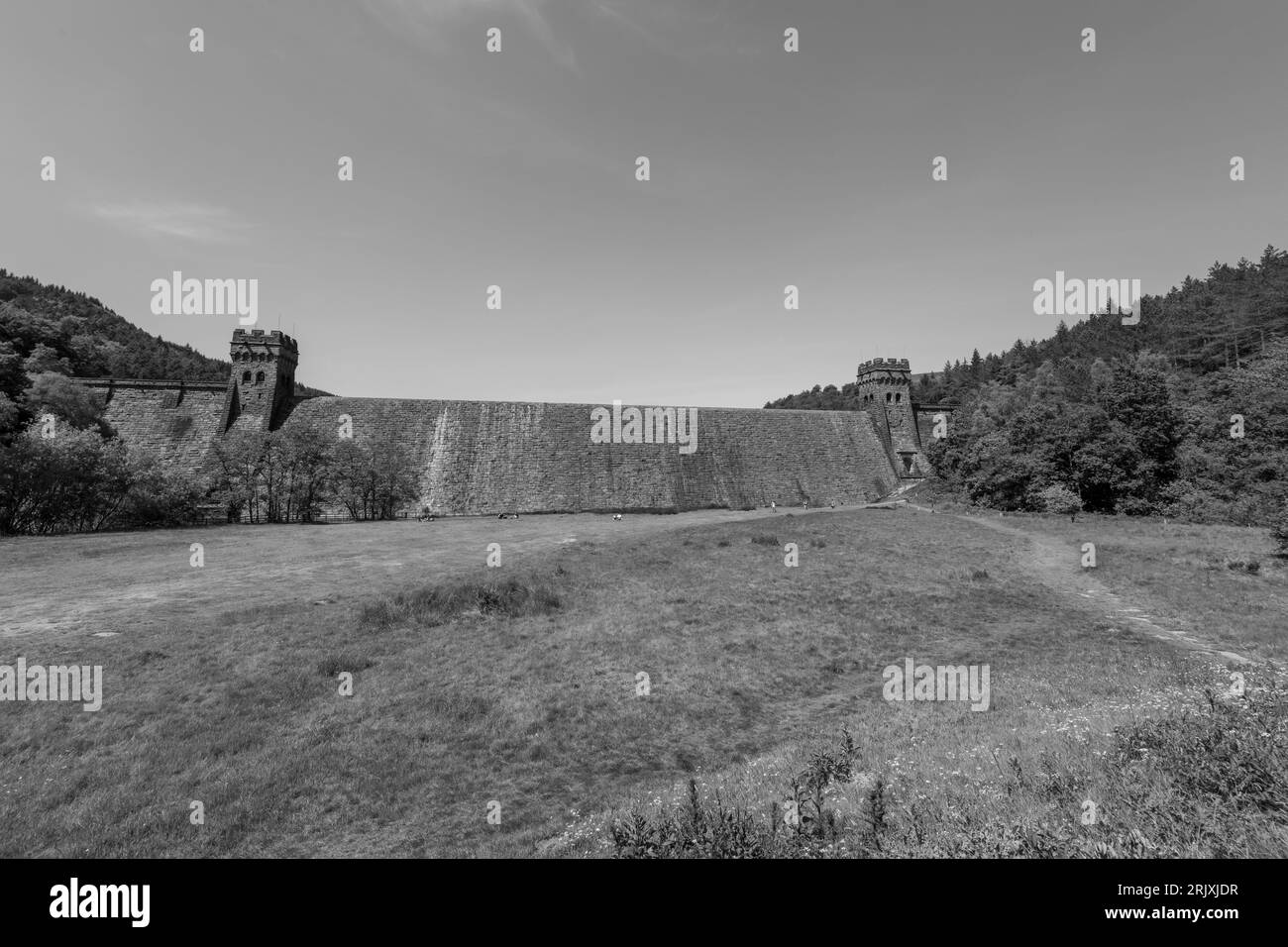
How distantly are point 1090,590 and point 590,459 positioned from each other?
46.9m

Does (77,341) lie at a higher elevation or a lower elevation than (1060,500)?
higher

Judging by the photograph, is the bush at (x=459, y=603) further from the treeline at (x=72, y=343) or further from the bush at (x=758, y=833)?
A: the treeline at (x=72, y=343)

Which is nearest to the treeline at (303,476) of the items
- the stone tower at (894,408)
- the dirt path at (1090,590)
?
the dirt path at (1090,590)

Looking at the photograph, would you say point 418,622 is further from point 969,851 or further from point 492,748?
point 969,851

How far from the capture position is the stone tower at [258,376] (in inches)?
2156

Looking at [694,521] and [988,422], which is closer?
[694,521]

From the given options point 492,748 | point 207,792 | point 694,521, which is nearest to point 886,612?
point 492,748

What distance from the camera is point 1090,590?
862 inches

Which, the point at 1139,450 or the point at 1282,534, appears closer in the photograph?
the point at 1282,534

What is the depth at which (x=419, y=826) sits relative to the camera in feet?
27.1

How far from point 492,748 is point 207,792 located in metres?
4.45

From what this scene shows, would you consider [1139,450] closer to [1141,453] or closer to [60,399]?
[1141,453]

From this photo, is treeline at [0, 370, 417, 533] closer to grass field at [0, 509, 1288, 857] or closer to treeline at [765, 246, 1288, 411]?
grass field at [0, 509, 1288, 857]

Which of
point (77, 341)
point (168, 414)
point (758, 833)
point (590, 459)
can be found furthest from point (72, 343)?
point (758, 833)
